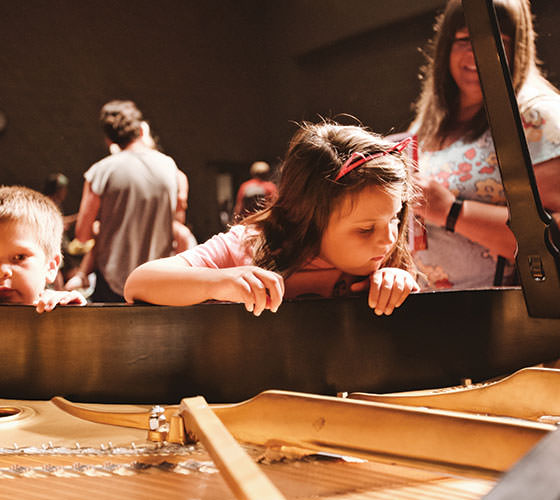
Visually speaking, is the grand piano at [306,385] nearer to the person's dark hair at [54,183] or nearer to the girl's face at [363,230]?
the girl's face at [363,230]

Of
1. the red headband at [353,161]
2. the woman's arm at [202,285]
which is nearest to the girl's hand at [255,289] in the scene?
the woman's arm at [202,285]

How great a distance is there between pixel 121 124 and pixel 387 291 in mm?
2319

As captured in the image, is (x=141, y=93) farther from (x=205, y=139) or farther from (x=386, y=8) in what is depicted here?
(x=386, y=8)

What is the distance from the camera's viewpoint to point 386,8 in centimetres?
383

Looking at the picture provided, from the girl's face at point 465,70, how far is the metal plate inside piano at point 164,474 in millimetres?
1619

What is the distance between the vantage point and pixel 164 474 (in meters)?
0.68

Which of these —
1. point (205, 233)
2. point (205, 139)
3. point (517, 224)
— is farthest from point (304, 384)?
point (205, 139)

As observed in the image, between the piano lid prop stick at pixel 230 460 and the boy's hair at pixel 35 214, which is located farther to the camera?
the boy's hair at pixel 35 214

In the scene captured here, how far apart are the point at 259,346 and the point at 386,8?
353cm

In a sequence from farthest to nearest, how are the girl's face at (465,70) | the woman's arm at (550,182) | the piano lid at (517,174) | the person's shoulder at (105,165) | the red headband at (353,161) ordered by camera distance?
the person's shoulder at (105,165) < the girl's face at (465,70) < the woman's arm at (550,182) < the red headband at (353,161) < the piano lid at (517,174)

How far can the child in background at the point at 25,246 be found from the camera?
1.22 meters

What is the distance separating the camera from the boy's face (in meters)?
1.22

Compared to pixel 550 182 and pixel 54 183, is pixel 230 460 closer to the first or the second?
pixel 550 182

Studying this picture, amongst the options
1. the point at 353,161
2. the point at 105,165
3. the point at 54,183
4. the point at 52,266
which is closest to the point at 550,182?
the point at 353,161
